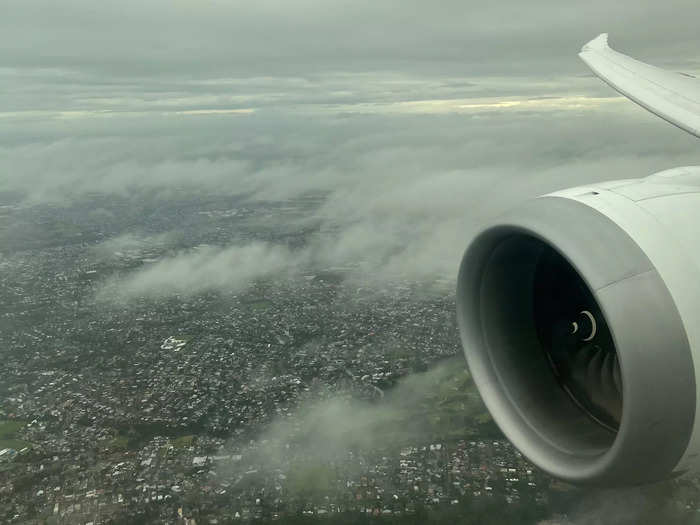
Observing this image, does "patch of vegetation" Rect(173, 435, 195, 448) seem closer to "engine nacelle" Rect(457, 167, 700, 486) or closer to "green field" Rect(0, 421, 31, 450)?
"green field" Rect(0, 421, 31, 450)

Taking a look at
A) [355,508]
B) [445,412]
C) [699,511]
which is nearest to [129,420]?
[355,508]

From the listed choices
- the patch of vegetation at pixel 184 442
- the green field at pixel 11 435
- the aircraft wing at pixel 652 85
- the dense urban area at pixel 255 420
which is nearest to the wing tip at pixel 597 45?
the aircraft wing at pixel 652 85

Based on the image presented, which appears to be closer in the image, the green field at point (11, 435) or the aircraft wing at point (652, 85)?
the aircraft wing at point (652, 85)

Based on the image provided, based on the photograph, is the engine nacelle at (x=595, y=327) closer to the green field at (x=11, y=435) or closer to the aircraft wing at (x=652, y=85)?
the aircraft wing at (x=652, y=85)

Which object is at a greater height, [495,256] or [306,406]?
[495,256]

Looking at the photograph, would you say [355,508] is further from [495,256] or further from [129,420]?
[495,256]

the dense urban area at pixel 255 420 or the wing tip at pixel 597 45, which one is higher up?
the wing tip at pixel 597 45
